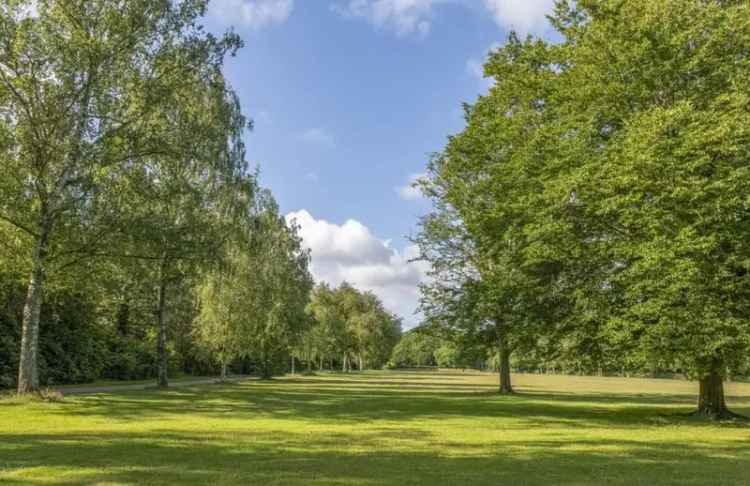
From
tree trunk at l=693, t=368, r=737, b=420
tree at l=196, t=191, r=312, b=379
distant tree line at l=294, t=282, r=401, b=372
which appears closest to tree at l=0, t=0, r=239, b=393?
tree at l=196, t=191, r=312, b=379

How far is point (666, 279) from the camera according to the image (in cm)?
1883

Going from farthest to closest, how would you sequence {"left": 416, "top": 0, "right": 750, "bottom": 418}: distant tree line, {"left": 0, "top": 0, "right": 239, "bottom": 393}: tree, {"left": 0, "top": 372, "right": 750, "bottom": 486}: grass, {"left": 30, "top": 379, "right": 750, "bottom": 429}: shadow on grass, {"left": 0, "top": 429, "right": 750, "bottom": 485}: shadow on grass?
{"left": 0, "top": 0, "right": 239, "bottom": 393}: tree < {"left": 30, "top": 379, "right": 750, "bottom": 429}: shadow on grass < {"left": 416, "top": 0, "right": 750, "bottom": 418}: distant tree line < {"left": 0, "top": 372, "right": 750, "bottom": 486}: grass < {"left": 0, "top": 429, "right": 750, "bottom": 485}: shadow on grass

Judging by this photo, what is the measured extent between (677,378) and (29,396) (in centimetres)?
10351

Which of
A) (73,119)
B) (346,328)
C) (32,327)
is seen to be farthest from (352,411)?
(346,328)

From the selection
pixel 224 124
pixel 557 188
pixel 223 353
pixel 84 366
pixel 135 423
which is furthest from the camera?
pixel 223 353

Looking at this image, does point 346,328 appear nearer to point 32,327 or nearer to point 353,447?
point 32,327

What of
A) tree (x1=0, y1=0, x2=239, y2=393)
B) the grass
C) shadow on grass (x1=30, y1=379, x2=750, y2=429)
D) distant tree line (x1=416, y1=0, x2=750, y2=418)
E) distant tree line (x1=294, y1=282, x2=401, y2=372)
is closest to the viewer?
the grass

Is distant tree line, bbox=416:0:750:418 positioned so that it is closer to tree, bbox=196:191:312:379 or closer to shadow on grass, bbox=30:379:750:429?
shadow on grass, bbox=30:379:750:429

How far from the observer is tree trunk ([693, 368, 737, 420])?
22734 mm

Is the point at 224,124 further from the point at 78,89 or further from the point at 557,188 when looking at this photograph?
the point at 557,188

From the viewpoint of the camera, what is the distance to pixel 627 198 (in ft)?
64.4

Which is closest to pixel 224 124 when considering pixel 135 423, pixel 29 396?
pixel 29 396

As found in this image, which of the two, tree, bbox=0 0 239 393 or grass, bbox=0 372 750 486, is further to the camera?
tree, bbox=0 0 239 393

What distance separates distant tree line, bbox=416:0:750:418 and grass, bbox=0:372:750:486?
2967mm
